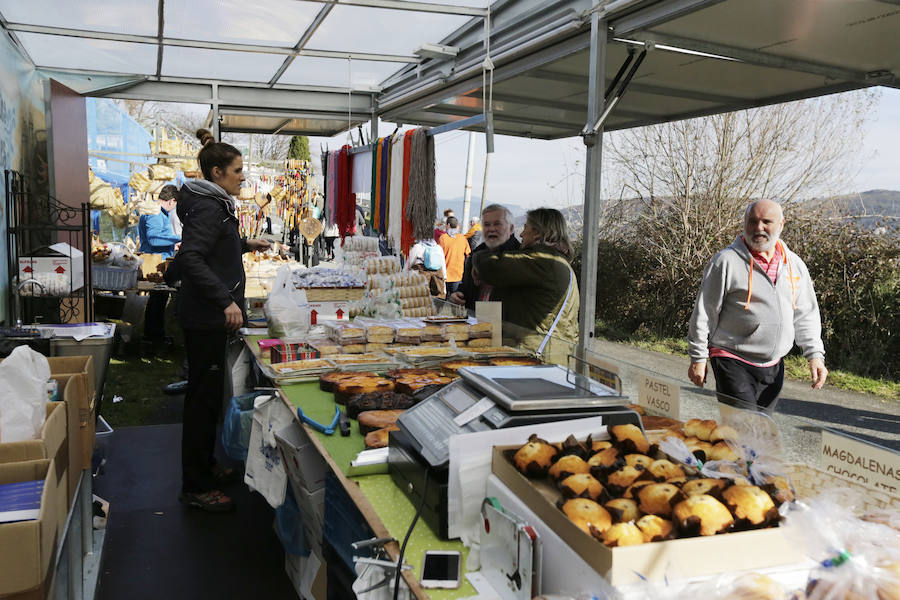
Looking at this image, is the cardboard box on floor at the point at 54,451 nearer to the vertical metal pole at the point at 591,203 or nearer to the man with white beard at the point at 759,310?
the vertical metal pole at the point at 591,203

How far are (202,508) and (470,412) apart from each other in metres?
2.65

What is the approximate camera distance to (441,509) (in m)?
1.45

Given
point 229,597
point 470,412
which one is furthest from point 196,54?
point 470,412

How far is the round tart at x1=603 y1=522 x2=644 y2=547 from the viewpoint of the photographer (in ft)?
3.31

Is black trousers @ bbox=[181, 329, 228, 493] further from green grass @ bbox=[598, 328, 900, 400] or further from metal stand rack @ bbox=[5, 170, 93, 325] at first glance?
green grass @ bbox=[598, 328, 900, 400]

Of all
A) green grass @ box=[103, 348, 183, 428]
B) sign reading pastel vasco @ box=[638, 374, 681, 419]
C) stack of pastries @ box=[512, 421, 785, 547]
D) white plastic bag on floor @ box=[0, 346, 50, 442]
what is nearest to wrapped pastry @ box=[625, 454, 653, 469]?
stack of pastries @ box=[512, 421, 785, 547]

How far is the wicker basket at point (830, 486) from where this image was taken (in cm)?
129

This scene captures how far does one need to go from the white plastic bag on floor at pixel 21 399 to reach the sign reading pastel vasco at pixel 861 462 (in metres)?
2.02

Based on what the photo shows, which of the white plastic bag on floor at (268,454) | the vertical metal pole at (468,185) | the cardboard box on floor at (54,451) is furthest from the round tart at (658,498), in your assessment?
the vertical metal pole at (468,185)

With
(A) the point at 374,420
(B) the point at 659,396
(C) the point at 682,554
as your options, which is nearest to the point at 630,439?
(C) the point at 682,554

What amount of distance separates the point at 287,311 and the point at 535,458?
270 cm

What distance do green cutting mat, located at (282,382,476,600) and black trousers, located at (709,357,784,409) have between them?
2.08 m

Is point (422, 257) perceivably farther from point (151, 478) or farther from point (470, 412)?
point (470, 412)

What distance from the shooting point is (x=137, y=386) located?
6387 mm
